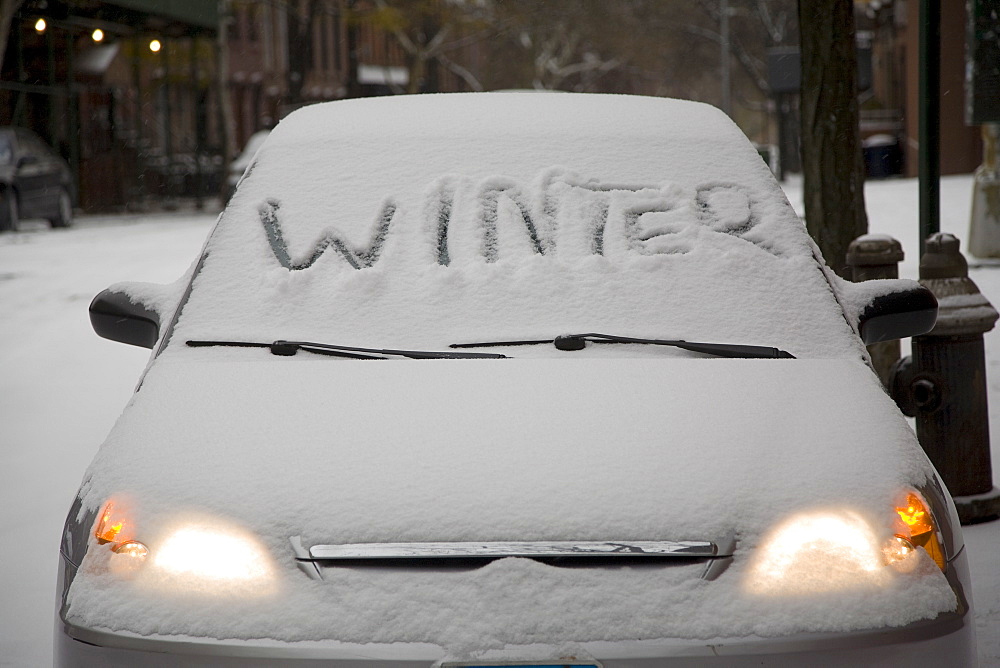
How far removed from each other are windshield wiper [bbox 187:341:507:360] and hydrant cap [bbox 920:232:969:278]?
2.43m

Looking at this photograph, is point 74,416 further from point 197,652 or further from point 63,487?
point 197,652

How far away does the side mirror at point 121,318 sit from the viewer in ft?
10.6

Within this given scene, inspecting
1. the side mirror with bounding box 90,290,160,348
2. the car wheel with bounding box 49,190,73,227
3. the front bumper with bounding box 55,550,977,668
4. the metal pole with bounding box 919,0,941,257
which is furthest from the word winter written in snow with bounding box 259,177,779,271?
the car wheel with bounding box 49,190,73,227

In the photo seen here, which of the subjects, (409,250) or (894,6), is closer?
(409,250)

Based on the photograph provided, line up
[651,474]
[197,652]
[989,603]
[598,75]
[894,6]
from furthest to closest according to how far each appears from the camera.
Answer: [598,75], [894,6], [989,603], [651,474], [197,652]

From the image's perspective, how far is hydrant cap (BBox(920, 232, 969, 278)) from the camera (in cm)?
455

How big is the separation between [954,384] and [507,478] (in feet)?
9.14

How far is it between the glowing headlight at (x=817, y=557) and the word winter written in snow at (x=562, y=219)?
103 centimetres

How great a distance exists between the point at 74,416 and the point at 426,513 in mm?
5209

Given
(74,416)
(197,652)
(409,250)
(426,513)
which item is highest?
(409,250)

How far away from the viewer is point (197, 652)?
6.72ft

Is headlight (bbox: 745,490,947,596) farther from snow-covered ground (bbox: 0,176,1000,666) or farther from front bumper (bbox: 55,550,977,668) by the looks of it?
snow-covered ground (bbox: 0,176,1000,666)

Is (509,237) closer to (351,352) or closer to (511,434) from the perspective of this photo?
(351,352)

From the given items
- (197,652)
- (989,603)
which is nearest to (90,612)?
(197,652)
